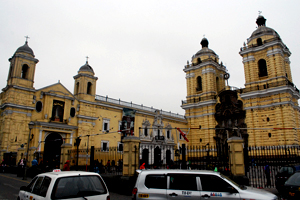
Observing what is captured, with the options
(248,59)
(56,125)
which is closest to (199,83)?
(248,59)

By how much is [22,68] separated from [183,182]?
26.1 m

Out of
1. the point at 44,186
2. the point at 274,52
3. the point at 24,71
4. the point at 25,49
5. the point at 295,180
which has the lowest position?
the point at 295,180

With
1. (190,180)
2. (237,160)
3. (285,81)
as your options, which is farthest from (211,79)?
(190,180)

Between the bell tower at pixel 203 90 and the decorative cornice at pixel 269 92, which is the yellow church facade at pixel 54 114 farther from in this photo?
the decorative cornice at pixel 269 92

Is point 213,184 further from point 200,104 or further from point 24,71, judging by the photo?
point 200,104

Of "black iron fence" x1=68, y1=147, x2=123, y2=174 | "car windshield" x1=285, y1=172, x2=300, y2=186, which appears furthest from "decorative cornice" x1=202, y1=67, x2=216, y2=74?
"car windshield" x1=285, y1=172, x2=300, y2=186

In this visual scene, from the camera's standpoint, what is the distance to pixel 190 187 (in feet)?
21.8

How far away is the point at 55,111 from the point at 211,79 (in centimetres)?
2553

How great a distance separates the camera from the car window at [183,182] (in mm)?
6668

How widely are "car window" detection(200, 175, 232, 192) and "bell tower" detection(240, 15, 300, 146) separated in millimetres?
26576

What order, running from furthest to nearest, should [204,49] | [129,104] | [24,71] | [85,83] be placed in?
1. [204,49]
2. [129,104]
3. [85,83]
4. [24,71]

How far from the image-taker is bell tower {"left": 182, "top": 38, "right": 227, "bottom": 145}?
125 ft

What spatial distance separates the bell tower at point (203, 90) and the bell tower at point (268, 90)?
6.08 m

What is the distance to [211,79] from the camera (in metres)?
39.3
